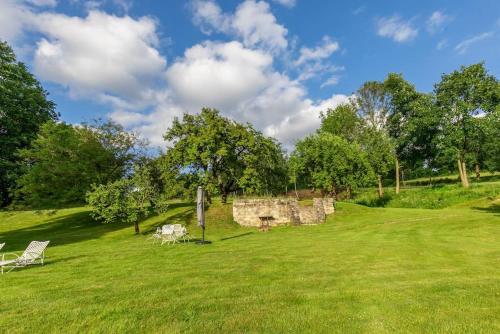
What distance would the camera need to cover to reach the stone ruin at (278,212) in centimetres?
2669

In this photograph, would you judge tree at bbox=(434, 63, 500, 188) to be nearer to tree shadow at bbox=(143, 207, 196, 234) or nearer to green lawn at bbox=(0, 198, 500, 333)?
green lawn at bbox=(0, 198, 500, 333)

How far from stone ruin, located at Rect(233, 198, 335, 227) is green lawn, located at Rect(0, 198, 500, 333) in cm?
1313

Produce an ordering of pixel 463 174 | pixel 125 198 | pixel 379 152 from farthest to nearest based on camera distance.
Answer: pixel 379 152 → pixel 463 174 → pixel 125 198

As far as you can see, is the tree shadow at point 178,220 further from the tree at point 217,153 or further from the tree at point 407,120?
the tree at point 407,120

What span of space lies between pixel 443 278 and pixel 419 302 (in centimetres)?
241

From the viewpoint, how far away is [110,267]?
10383 mm

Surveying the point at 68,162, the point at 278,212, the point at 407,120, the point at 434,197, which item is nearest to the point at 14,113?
the point at 68,162

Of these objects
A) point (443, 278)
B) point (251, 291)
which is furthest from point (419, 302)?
point (251, 291)

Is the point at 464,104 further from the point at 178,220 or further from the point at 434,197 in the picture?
the point at 178,220

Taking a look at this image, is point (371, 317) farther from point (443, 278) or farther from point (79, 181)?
point (79, 181)

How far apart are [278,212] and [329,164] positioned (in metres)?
12.5

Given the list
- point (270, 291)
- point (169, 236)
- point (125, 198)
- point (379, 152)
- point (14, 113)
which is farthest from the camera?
point (379, 152)

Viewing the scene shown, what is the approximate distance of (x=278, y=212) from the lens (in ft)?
88.3

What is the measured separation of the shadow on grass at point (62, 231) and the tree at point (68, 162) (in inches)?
111
